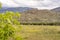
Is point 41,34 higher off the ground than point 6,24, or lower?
lower

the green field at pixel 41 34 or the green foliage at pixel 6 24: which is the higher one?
the green foliage at pixel 6 24

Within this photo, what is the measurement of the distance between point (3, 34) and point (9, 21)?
2.87 feet

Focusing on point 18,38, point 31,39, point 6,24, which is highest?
point 6,24

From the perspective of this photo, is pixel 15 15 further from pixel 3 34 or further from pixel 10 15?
pixel 3 34

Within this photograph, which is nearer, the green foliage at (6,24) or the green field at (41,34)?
the green foliage at (6,24)

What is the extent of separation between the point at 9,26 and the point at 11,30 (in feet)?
0.87

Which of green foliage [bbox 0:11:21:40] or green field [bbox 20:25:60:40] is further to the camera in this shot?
green field [bbox 20:25:60:40]

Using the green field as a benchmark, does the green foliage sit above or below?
above

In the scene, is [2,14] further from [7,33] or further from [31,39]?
[31,39]

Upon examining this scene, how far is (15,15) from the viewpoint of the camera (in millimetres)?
13430

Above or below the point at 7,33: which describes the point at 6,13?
above

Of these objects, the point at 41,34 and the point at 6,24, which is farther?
the point at 41,34

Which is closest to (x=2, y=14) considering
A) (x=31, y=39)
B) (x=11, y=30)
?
(x=11, y=30)

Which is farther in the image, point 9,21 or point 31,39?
point 31,39
